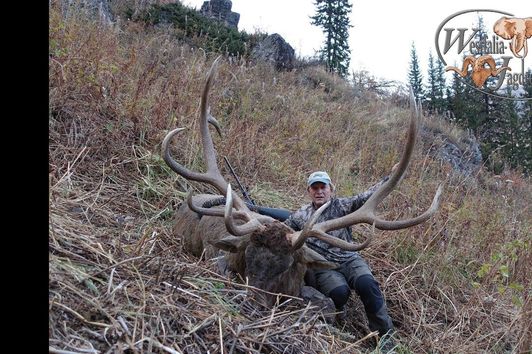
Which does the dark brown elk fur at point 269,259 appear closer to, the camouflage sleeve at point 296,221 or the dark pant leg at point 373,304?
the dark pant leg at point 373,304

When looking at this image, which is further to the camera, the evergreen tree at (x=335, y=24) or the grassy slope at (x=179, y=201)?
the evergreen tree at (x=335, y=24)

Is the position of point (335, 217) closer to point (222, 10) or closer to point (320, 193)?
point (320, 193)

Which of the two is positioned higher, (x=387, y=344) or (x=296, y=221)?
(x=296, y=221)

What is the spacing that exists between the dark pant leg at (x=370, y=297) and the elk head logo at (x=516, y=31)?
5.35 m

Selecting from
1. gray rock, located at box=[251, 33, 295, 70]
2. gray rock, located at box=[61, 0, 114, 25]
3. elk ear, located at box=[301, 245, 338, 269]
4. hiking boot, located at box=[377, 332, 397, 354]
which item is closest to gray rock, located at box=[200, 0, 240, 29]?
gray rock, located at box=[251, 33, 295, 70]

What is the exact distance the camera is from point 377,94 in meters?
15.5

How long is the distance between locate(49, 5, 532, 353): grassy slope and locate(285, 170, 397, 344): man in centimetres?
25

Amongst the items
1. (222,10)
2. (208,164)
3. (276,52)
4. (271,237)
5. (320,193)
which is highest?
(222,10)

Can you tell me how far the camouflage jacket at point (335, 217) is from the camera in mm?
4891

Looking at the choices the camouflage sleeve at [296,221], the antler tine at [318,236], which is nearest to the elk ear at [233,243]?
the antler tine at [318,236]

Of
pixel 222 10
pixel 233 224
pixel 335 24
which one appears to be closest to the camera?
pixel 233 224

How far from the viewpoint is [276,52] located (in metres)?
14.9

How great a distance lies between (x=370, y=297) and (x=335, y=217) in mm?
910

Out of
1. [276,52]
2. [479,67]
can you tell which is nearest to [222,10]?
[276,52]
